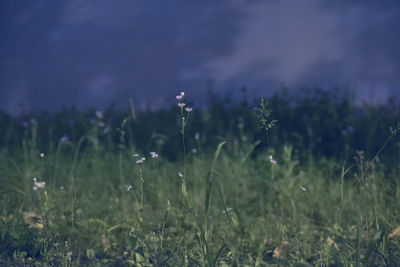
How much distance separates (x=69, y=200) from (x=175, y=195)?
99cm

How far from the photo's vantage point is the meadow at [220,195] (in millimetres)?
2285

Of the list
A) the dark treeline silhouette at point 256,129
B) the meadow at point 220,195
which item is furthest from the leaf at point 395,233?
the dark treeline silhouette at point 256,129

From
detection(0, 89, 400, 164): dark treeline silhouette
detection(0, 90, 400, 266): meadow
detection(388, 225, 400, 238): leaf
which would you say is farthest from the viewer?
detection(0, 89, 400, 164): dark treeline silhouette

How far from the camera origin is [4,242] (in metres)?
2.68

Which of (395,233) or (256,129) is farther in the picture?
(256,129)

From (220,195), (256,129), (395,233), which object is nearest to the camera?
(220,195)

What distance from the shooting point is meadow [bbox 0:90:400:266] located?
2.29 meters

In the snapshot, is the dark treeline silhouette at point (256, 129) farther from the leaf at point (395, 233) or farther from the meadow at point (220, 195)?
the leaf at point (395, 233)

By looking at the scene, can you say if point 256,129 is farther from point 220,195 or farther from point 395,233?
point 220,195

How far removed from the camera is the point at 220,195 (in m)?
1.88

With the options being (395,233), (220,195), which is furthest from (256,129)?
(220,195)

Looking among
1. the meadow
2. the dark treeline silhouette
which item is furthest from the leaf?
the dark treeline silhouette

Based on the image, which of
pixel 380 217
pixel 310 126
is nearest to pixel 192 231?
pixel 380 217

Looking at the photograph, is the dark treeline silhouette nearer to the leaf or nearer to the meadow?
the meadow
